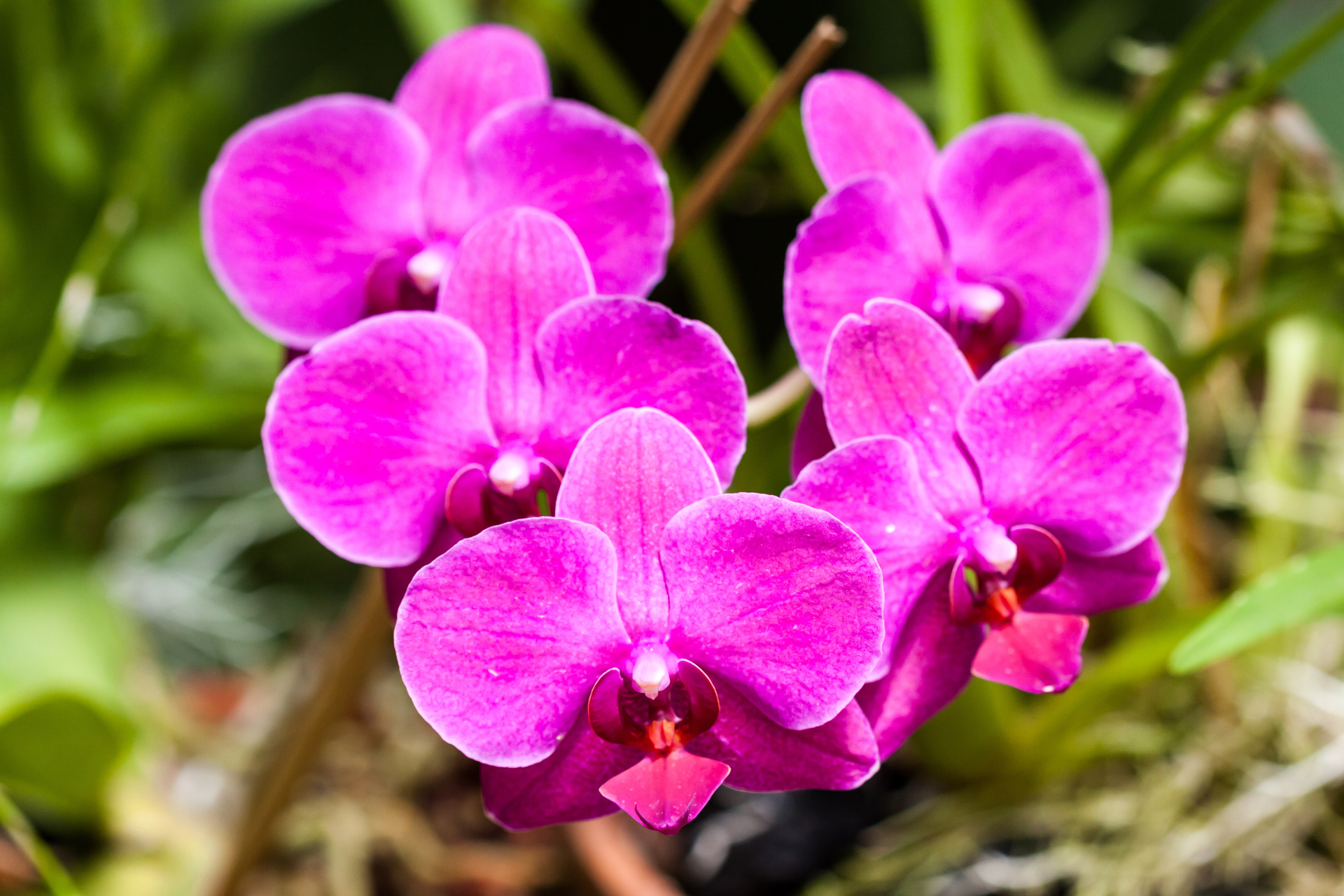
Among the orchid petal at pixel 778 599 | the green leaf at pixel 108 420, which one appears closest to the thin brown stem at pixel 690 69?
the orchid petal at pixel 778 599

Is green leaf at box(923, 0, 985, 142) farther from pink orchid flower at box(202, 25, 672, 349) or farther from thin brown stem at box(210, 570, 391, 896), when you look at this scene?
thin brown stem at box(210, 570, 391, 896)

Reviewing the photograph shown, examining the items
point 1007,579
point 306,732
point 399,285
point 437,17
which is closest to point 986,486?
point 1007,579

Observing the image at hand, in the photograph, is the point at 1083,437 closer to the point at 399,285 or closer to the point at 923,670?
the point at 923,670

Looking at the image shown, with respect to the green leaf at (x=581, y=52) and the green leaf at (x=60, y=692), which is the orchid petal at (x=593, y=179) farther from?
the green leaf at (x=60, y=692)

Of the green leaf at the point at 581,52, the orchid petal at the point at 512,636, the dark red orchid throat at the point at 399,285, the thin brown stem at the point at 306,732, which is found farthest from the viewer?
the green leaf at the point at 581,52

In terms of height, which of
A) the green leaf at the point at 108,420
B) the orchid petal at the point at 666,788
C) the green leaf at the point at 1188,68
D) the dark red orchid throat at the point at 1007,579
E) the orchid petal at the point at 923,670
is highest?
the green leaf at the point at 1188,68

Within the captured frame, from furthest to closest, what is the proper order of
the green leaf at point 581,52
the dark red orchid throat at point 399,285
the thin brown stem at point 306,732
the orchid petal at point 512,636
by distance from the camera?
1. the green leaf at point 581,52
2. the thin brown stem at point 306,732
3. the dark red orchid throat at point 399,285
4. the orchid petal at point 512,636

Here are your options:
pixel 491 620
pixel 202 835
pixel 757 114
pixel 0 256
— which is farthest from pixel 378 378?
pixel 0 256
